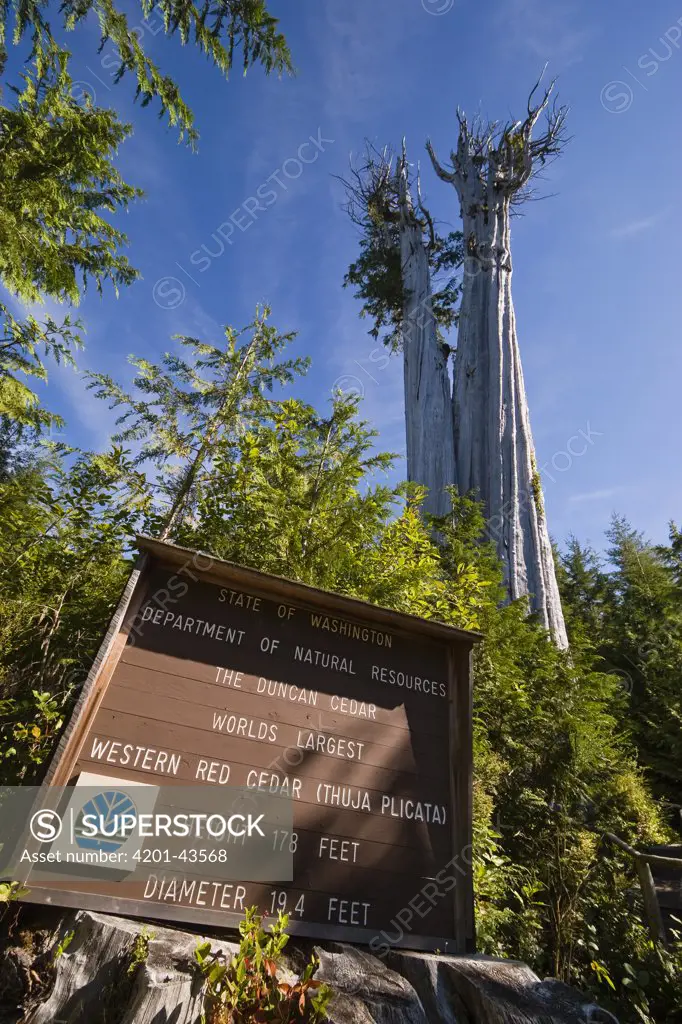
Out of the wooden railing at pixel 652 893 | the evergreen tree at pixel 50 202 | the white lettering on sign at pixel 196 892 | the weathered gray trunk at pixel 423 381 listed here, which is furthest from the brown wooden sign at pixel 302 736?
the weathered gray trunk at pixel 423 381

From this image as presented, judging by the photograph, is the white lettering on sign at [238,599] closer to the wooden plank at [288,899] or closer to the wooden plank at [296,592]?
the wooden plank at [296,592]

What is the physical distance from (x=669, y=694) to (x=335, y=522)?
40.4 ft

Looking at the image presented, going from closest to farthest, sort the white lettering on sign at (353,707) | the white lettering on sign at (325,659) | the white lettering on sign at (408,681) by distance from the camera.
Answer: the white lettering on sign at (353,707), the white lettering on sign at (325,659), the white lettering on sign at (408,681)

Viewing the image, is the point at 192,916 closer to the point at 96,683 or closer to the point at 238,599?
the point at 96,683

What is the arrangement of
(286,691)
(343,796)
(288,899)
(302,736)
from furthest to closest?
(286,691), (302,736), (343,796), (288,899)

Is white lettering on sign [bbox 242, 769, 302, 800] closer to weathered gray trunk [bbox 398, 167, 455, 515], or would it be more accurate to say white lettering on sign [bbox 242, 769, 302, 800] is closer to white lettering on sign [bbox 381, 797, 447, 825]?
white lettering on sign [bbox 381, 797, 447, 825]

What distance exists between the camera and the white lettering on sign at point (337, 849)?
292cm

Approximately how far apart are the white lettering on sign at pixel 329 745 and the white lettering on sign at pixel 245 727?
0.59 ft

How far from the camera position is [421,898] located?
9.76 ft

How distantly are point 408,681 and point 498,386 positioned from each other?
14.4 metres

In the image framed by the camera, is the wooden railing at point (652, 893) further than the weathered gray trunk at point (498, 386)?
No

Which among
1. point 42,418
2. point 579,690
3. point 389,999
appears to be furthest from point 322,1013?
point 42,418

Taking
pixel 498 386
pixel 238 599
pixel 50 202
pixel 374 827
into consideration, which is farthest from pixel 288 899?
pixel 498 386

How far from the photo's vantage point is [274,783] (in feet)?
9.86
